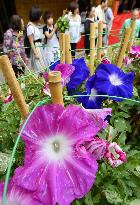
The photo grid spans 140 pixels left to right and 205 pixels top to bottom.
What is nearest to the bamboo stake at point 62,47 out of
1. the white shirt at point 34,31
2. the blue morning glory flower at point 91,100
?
the blue morning glory flower at point 91,100

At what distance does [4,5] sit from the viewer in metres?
6.29

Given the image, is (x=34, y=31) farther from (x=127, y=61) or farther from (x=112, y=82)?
(x=112, y=82)

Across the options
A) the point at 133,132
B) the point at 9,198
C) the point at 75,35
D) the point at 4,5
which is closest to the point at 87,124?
the point at 9,198

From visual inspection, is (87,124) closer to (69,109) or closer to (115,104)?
(69,109)

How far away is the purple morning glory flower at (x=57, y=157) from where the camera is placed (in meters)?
0.64

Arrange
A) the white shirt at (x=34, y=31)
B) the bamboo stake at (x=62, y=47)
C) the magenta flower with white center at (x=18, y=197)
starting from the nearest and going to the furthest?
the magenta flower with white center at (x=18, y=197), the bamboo stake at (x=62, y=47), the white shirt at (x=34, y=31)

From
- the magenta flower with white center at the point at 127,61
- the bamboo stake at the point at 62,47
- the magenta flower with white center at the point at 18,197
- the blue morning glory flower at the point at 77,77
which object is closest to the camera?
the magenta flower with white center at the point at 18,197

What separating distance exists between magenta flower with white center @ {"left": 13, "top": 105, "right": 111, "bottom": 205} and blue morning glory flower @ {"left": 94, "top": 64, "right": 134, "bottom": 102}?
23 cm

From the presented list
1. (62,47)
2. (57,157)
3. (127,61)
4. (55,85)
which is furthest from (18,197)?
(127,61)

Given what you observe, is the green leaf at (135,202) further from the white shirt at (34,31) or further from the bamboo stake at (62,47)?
the white shirt at (34,31)

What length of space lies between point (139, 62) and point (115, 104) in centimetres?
31

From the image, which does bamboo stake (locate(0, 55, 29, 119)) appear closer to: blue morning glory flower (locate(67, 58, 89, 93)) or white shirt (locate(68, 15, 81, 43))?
blue morning glory flower (locate(67, 58, 89, 93))

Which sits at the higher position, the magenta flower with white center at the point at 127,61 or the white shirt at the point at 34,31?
the magenta flower with white center at the point at 127,61

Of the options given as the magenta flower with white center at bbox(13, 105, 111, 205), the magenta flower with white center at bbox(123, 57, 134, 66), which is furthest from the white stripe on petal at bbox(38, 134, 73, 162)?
the magenta flower with white center at bbox(123, 57, 134, 66)
